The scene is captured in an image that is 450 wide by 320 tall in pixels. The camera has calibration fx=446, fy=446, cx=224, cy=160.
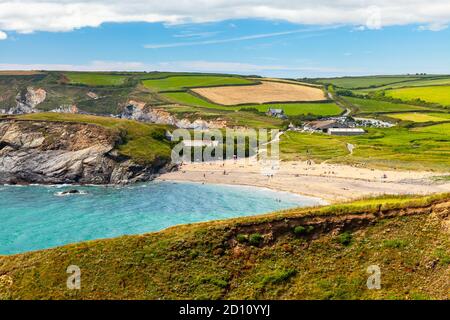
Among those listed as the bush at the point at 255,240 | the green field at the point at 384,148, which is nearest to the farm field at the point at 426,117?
the green field at the point at 384,148

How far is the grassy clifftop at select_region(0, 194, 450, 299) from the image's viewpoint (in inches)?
1187

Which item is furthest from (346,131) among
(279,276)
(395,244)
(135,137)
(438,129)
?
(279,276)

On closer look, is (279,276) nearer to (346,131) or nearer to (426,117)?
(346,131)

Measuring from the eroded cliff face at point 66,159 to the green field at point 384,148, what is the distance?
47.9 m

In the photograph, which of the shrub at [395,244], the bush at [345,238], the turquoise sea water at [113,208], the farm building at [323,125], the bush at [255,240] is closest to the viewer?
the shrub at [395,244]

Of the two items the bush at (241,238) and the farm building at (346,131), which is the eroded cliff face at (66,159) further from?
the bush at (241,238)

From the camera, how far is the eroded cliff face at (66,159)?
11238 cm

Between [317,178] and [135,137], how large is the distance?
53.5 metres

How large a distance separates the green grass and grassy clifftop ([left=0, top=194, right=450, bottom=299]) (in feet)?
277

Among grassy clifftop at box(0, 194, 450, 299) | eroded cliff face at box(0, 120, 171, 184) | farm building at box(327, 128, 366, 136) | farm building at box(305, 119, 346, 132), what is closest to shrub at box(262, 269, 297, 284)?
grassy clifftop at box(0, 194, 450, 299)

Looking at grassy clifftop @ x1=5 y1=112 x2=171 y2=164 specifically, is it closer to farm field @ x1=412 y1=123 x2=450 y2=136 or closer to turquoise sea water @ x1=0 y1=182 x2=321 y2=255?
turquoise sea water @ x1=0 y1=182 x2=321 y2=255
